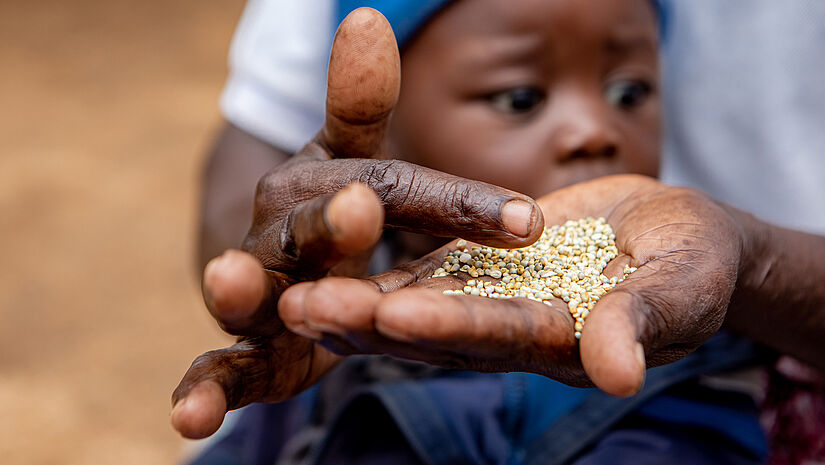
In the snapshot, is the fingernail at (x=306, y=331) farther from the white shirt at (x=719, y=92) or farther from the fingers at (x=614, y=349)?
the white shirt at (x=719, y=92)

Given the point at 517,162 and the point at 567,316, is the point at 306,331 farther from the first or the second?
the point at 517,162

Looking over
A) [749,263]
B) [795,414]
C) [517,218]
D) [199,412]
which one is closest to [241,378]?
[199,412]

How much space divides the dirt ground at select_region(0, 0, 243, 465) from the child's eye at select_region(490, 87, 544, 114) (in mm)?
1750

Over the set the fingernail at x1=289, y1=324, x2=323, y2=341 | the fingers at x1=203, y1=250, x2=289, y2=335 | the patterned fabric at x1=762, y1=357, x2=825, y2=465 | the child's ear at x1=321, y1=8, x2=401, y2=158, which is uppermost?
the child's ear at x1=321, y1=8, x2=401, y2=158

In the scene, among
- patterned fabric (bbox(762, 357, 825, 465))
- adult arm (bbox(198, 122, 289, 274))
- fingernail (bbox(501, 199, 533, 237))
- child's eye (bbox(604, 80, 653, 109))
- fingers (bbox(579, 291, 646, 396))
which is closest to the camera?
fingers (bbox(579, 291, 646, 396))

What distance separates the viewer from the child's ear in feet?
3.51

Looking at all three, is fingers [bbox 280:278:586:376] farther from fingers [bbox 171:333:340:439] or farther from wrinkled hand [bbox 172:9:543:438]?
fingers [bbox 171:333:340:439]

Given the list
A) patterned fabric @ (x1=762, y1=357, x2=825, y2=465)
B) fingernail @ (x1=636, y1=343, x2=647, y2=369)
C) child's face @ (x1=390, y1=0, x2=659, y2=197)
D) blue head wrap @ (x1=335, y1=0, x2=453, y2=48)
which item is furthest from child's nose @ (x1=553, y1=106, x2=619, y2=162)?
fingernail @ (x1=636, y1=343, x2=647, y2=369)

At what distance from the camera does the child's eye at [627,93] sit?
5.65 ft

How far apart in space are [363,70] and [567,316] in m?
0.46

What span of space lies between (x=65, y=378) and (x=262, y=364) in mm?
2100

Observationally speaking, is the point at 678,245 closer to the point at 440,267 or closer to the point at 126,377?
the point at 440,267

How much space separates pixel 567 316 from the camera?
95cm

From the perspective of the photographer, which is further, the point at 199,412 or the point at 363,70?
the point at 363,70
